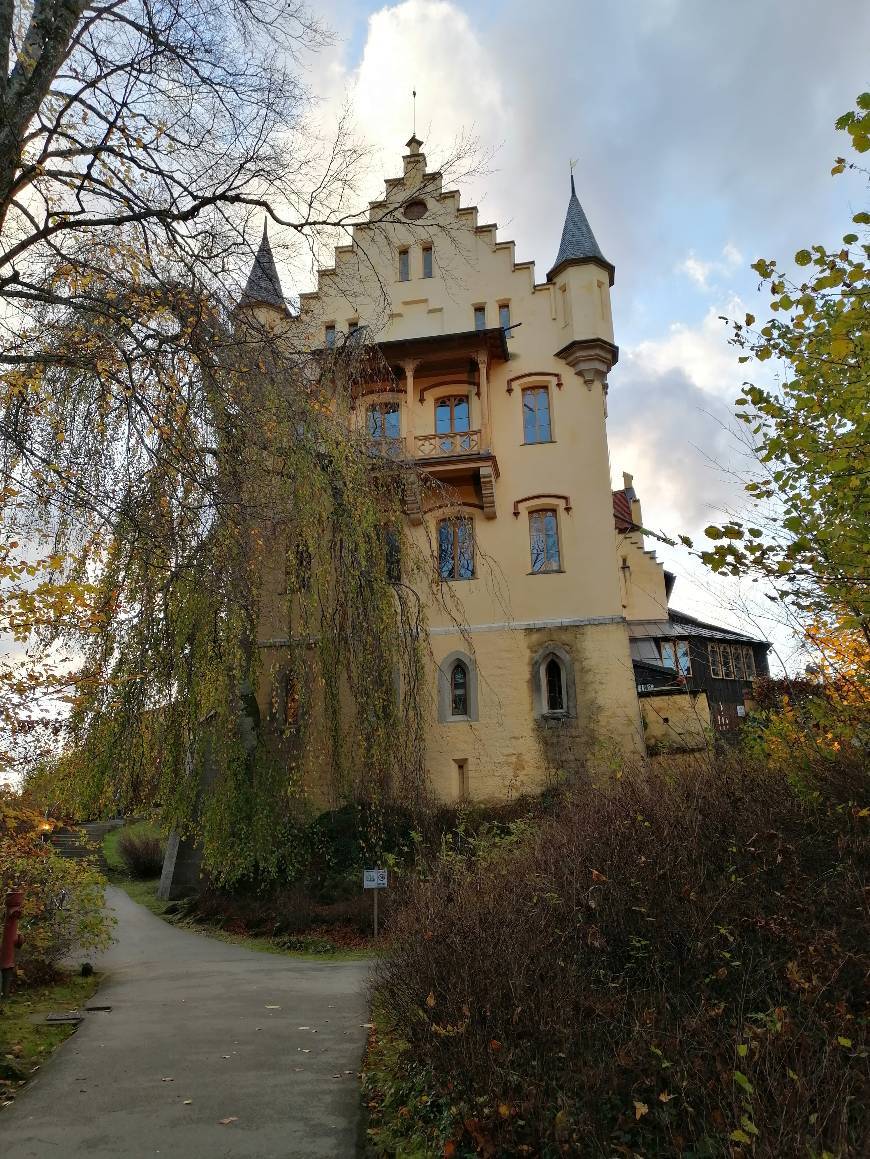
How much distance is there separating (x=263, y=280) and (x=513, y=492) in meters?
14.0

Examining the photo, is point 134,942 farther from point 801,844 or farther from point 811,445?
point 811,445

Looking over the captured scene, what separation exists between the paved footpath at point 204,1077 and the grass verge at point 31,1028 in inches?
6.2

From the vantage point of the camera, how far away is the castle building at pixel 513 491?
60.3 feet

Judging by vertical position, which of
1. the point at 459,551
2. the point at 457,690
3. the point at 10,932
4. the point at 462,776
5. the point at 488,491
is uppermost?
the point at 488,491

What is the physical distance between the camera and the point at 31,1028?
729 cm

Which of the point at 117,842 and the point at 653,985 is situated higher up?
the point at 117,842

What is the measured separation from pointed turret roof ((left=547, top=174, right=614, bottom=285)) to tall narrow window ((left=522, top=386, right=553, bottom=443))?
11.2ft

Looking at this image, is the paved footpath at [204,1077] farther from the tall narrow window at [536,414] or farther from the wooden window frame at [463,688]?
the tall narrow window at [536,414]

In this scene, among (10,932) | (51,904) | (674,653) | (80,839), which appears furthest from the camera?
(674,653)

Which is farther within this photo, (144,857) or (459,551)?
(144,857)

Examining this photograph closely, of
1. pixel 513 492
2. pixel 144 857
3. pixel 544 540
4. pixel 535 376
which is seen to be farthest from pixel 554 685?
pixel 144 857

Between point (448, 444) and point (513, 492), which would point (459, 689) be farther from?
point (448, 444)

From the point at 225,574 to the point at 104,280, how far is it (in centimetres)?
229

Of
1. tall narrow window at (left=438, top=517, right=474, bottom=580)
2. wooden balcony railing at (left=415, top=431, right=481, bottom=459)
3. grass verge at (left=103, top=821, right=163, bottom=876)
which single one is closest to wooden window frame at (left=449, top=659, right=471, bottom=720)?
tall narrow window at (left=438, top=517, right=474, bottom=580)
